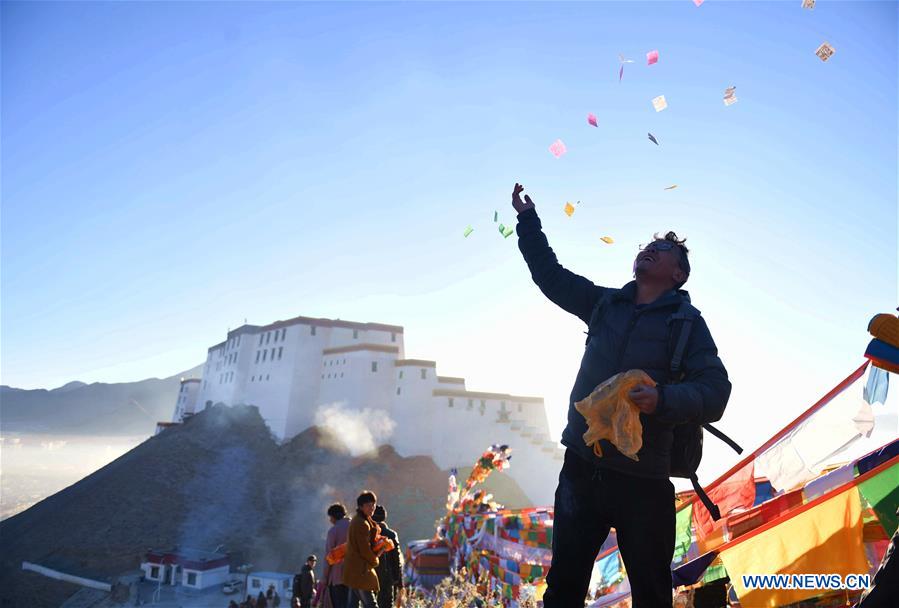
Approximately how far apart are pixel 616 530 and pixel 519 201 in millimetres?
1600

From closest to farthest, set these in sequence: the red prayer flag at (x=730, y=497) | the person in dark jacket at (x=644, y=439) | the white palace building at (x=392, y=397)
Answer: the person in dark jacket at (x=644, y=439) < the red prayer flag at (x=730, y=497) < the white palace building at (x=392, y=397)

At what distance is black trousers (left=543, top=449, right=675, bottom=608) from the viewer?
1939mm

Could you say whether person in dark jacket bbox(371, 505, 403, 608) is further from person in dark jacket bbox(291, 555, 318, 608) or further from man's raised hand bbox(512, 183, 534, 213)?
man's raised hand bbox(512, 183, 534, 213)

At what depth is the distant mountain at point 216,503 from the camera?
103 feet

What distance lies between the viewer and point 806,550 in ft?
9.73

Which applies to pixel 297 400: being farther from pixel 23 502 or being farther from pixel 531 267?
pixel 23 502

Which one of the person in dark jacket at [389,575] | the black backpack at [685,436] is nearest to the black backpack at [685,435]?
the black backpack at [685,436]

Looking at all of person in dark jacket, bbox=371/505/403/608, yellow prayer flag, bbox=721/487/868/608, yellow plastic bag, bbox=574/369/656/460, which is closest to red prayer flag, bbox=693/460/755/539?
Result: yellow prayer flag, bbox=721/487/868/608

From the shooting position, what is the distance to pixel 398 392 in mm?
38750

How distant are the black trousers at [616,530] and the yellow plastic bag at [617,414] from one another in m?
0.24

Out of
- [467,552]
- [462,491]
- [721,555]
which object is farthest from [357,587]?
[462,491]

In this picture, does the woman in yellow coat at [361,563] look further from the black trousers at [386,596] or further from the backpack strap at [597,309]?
the backpack strap at [597,309]

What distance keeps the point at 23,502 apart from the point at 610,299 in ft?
339

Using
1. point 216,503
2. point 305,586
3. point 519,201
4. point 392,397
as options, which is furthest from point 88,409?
point 519,201
